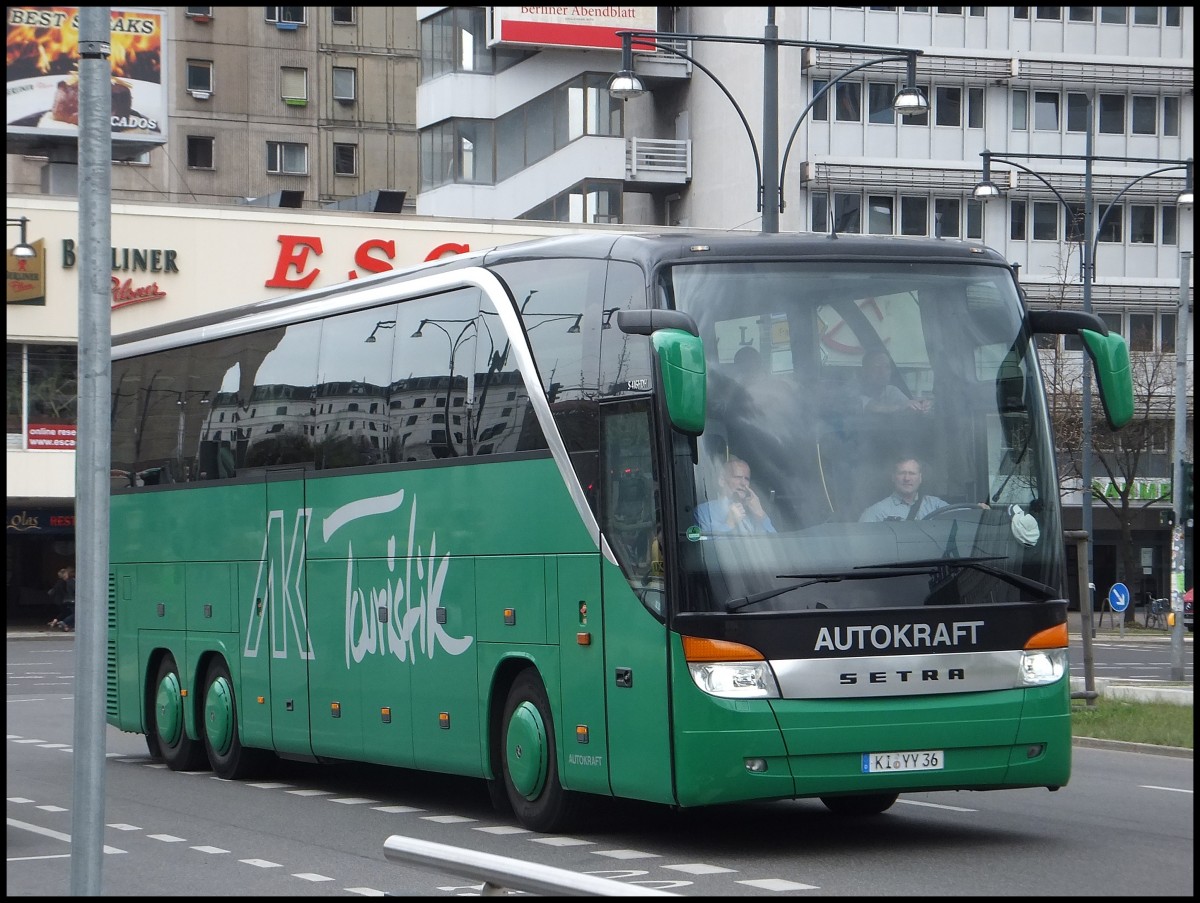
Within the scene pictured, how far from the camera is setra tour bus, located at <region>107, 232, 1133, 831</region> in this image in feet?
38.3

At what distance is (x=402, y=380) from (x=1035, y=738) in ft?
18.4

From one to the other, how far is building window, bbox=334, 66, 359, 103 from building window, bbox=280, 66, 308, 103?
3.80 ft

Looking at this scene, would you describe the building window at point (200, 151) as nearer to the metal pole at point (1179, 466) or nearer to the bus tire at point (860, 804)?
the metal pole at point (1179, 466)

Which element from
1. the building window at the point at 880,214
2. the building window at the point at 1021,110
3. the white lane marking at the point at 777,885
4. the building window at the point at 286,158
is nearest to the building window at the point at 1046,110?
the building window at the point at 1021,110

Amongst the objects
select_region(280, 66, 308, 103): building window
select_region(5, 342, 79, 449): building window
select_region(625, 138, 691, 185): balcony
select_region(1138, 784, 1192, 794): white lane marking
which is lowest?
select_region(1138, 784, 1192, 794): white lane marking

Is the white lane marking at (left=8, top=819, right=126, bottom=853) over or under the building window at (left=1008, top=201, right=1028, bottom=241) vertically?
under

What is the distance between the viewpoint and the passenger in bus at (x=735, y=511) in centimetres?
1178

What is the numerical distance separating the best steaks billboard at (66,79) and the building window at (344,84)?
21.7m

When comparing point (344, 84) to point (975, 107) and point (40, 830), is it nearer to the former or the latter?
point (975, 107)

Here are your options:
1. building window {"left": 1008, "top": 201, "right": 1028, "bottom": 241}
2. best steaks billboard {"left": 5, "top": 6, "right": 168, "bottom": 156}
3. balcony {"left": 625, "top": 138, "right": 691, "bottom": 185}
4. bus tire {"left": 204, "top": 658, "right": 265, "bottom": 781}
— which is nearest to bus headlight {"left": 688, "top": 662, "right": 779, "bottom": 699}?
bus tire {"left": 204, "top": 658, "right": 265, "bottom": 781}

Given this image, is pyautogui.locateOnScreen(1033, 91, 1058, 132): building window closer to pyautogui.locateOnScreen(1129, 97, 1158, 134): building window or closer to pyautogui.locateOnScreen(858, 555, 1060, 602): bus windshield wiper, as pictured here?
Answer: pyautogui.locateOnScreen(1129, 97, 1158, 134): building window

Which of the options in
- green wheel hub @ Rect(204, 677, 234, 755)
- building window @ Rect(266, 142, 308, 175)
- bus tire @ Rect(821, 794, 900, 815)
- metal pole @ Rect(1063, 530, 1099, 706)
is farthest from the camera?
building window @ Rect(266, 142, 308, 175)

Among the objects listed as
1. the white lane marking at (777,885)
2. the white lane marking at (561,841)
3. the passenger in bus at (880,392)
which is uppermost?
the passenger in bus at (880,392)

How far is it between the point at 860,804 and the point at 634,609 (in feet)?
9.58
